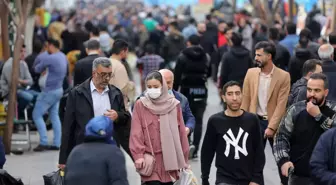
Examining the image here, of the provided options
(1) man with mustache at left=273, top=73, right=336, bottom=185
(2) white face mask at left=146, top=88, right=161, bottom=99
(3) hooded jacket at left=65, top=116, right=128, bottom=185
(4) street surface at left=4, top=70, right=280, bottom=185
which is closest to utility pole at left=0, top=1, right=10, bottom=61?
(4) street surface at left=4, top=70, right=280, bottom=185

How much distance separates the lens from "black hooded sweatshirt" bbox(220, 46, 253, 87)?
52.0 feet

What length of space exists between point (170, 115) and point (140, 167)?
551 mm

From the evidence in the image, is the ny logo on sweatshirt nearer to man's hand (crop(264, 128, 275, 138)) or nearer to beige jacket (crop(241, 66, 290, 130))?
man's hand (crop(264, 128, 275, 138))

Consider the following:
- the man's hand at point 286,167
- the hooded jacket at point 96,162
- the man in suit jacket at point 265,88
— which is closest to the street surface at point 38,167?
the man in suit jacket at point 265,88

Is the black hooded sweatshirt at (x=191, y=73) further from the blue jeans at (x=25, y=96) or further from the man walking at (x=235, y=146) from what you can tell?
the man walking at (x=235, y=146)

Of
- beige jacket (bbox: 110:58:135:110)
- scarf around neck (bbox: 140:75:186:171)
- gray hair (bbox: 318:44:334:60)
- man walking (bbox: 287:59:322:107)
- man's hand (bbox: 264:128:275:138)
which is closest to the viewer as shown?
scarf around neck (bbox: 140:75:186:171)

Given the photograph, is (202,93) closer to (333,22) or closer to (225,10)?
(333,22)

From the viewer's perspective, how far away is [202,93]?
15359 millimetres

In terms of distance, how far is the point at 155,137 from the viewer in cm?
983

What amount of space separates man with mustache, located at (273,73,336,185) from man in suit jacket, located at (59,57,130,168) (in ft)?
5.42

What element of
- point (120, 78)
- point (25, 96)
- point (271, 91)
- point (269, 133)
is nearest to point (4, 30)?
point (25, 96)

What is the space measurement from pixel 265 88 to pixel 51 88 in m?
5.29

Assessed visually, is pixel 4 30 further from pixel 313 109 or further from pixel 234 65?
pixel 313 109

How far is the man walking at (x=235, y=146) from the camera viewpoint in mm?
9430
